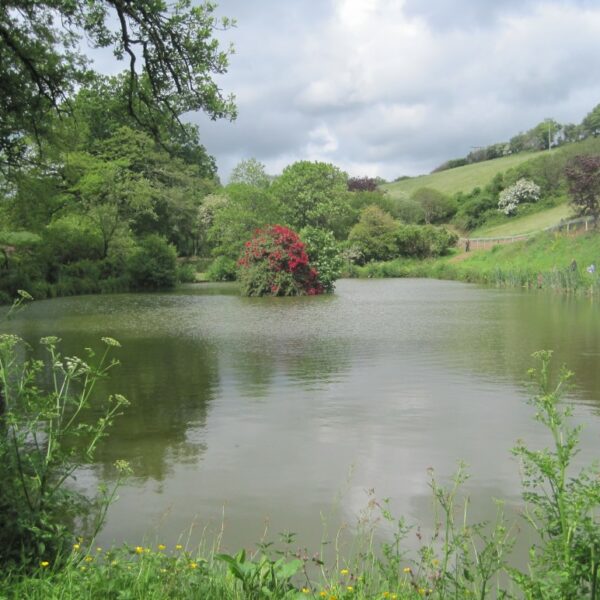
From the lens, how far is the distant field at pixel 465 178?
272 feet

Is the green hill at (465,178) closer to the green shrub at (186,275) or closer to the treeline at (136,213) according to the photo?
the treeline at (136,213)

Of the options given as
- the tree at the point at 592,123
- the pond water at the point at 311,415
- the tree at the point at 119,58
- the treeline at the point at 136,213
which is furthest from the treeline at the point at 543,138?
the tree at the point at 119,58

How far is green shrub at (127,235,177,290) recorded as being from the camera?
3578cm

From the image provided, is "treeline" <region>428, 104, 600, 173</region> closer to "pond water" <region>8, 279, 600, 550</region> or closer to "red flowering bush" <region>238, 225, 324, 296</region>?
"red flowering bush" <region>238, 225, 324, 296</region>

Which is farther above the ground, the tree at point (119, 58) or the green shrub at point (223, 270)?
the tree at point (119, 58)

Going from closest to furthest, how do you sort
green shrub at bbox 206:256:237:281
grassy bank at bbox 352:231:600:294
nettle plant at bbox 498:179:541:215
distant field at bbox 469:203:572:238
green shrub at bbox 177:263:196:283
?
1. grassy bank at bbox 352:231:600:294
2. green shrub at bbox 206:256:237:281
3. green shrub at bbox 177:263:196:283
4. distant field at bbox 469:203:572:238
5. nettle plant at bbox 498:179:541:215

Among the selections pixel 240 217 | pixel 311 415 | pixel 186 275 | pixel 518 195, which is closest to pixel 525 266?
pixel 240 217

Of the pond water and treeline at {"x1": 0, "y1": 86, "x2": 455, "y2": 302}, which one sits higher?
treeline at {"x1": 0, "y1": 86, "x2": 455, "y2": 302}

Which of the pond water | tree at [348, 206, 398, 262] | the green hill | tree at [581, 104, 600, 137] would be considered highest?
tree at [581, 104, 600, 137]

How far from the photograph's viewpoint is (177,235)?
50.9 meters

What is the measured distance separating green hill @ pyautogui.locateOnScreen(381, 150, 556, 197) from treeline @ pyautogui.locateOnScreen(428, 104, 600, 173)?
2.71m

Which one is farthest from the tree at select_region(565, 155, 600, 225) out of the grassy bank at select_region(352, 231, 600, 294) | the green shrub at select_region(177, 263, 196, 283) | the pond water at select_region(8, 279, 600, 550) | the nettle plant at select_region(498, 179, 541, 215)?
the nettle plant at select_region(498, 179, 541, 215)

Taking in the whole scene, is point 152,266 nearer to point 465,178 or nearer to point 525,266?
point 525,266

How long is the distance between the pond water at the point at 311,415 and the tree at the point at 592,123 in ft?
238
